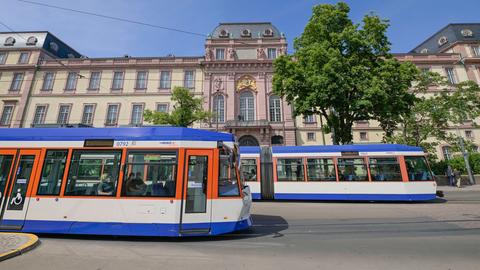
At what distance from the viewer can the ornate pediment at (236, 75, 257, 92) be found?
2939 centimetres

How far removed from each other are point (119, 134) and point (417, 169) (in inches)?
494

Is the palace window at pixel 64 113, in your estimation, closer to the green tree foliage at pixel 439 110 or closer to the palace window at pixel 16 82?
the palace window at pixel 16 82

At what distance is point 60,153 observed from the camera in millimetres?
5625

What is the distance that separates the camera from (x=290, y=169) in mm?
11531

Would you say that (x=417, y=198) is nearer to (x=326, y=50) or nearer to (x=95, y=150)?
(x=326, y=50)

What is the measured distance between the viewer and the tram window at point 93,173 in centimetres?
530

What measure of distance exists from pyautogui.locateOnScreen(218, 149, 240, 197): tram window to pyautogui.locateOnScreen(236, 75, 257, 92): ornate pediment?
80.9 feet

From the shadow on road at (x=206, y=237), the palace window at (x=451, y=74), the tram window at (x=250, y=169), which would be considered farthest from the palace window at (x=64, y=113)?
the palace window at (x=451, y=74)

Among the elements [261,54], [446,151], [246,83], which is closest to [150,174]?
[246,83]

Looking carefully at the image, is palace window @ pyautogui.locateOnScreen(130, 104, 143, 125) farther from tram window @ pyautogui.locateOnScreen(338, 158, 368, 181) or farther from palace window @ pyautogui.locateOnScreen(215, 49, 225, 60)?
tram window @ pyautogui.locateOnScreen(338, 158, 368, 181)

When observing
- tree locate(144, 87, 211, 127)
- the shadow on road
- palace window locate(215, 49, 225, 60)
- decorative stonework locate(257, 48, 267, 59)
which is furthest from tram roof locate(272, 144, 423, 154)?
palace window locate(215, 49, 225, 60)

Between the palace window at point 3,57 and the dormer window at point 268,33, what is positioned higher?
the dormer window at point 268,33

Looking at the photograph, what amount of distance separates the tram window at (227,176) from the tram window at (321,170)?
22.5 feet

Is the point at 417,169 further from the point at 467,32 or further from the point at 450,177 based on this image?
the point at 467,32
